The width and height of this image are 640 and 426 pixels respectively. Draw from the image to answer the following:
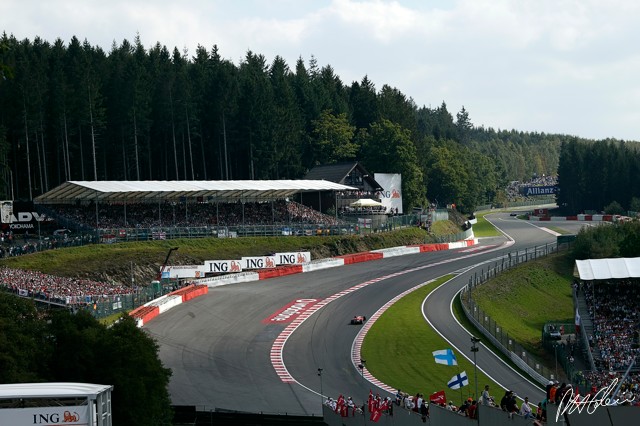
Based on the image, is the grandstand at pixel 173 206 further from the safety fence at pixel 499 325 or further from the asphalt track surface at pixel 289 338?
the safety fence at pixel 499 325

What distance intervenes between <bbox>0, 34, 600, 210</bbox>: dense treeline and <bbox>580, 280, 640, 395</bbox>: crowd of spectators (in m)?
57.1

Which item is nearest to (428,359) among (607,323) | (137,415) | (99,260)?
(607,323)

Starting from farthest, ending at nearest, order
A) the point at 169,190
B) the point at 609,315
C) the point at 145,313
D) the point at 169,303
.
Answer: the point at 169,190, the point at 169,303, the point at 145,313, the point at 609,315

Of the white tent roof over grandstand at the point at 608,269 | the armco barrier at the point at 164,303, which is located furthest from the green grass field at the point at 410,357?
the armco barrier at the point at 164,303

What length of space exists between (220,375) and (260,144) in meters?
69.8

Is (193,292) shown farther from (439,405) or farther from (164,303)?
(439,405)

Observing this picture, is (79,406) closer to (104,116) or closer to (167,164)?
(104,116)

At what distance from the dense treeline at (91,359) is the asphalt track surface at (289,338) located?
331 inches

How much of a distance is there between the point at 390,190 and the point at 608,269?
190 feet

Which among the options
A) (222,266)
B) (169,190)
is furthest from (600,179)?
(222,266)

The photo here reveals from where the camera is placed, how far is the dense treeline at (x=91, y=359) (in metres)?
39.4

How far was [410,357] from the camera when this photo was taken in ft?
196

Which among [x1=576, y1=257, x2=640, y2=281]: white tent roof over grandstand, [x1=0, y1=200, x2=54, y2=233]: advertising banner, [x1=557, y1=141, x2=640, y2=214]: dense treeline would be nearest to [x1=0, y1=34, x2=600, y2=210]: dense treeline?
[x1=0, y1=200, x2=54, y2=233]: advertising banner

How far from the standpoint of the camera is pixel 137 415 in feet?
128
